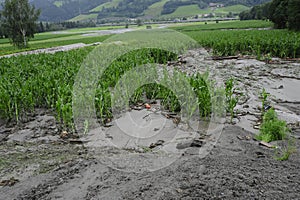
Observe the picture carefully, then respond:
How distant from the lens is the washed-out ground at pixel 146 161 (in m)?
2.49

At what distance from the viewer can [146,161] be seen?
3.15m

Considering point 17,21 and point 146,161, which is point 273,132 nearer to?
point 146,161

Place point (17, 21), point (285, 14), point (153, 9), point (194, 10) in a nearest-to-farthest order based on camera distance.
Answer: point (285, 14) → point (17, 21) → point (194, 10) → point (153, 9)

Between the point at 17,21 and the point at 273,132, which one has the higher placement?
the point at 17,21

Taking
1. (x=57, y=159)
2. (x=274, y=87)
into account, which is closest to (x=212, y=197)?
(x=57, y=159)

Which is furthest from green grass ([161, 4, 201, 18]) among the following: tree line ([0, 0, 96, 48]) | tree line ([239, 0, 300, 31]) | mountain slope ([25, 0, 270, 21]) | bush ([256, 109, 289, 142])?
bush ([256, 109, 289, 142])

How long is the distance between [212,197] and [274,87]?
20.4 feet

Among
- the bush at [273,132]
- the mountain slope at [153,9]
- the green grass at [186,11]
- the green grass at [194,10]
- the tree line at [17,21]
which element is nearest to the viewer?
the bush at [273,132]

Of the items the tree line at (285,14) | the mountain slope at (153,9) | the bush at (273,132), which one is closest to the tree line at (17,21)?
the tree line at (285,14)

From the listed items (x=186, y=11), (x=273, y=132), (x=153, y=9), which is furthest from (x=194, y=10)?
(x=273, y=132)

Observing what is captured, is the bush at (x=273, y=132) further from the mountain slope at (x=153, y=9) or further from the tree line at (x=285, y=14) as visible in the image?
the mountain slope at (x=153, y=9)

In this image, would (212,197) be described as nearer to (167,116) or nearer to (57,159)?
(57,159)

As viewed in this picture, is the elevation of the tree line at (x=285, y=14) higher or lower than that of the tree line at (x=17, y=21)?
lower

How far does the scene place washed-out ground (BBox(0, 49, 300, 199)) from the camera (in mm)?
2490
